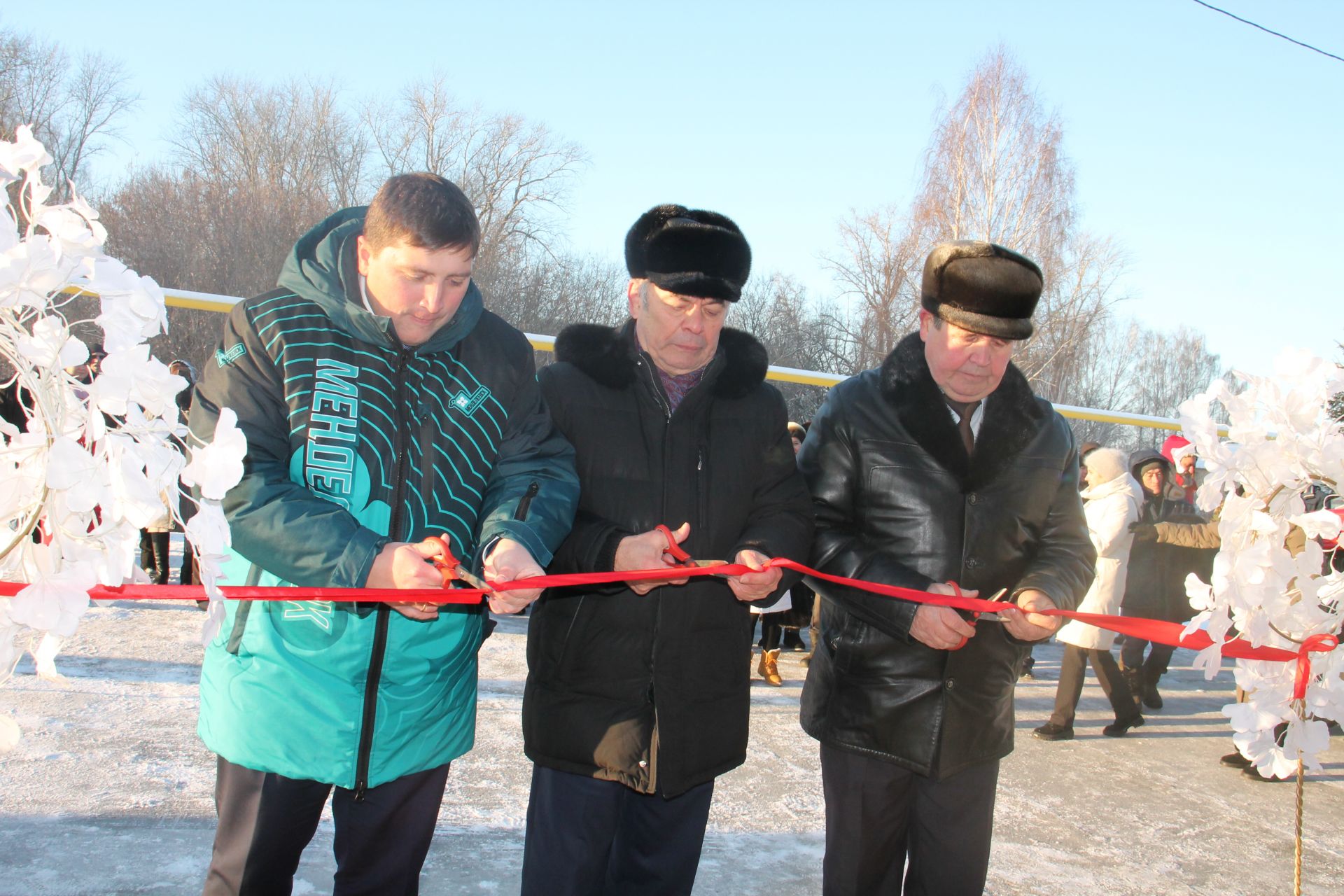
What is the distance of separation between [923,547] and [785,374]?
6382 mm

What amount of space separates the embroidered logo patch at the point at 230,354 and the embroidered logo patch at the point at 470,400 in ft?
1.48

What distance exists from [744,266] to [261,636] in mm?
1474

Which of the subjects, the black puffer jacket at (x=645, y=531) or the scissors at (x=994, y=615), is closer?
the black puffer jacket at (x=645, y=531)

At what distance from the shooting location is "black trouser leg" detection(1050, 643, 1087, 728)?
589 cm

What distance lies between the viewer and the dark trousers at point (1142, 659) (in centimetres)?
691

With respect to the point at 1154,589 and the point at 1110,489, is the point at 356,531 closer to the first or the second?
the point at 1110,489

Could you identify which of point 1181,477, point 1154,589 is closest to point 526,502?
point 1154,589

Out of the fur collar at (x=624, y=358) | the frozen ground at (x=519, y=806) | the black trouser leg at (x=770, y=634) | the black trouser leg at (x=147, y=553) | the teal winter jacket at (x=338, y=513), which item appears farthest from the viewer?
the black trouser leg at (x=147, y=553)

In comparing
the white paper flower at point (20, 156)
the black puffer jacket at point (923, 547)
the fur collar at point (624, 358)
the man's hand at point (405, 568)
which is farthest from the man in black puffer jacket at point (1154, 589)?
the white paper flower at point (20, 156)

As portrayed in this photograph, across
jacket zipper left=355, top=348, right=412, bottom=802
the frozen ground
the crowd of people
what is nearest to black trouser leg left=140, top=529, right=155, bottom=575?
the frozen ground

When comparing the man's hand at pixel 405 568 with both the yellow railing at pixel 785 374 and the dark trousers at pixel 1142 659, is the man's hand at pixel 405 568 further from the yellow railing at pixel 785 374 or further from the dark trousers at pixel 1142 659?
the dark trousers at pixel 1142 659

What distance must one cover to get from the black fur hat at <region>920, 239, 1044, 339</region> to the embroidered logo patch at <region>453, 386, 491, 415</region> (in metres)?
1.26

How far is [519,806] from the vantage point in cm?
388

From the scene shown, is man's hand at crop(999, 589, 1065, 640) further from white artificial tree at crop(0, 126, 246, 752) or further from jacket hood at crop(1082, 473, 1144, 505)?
jacket hood at crop(1082, 473, 1144, 505)
